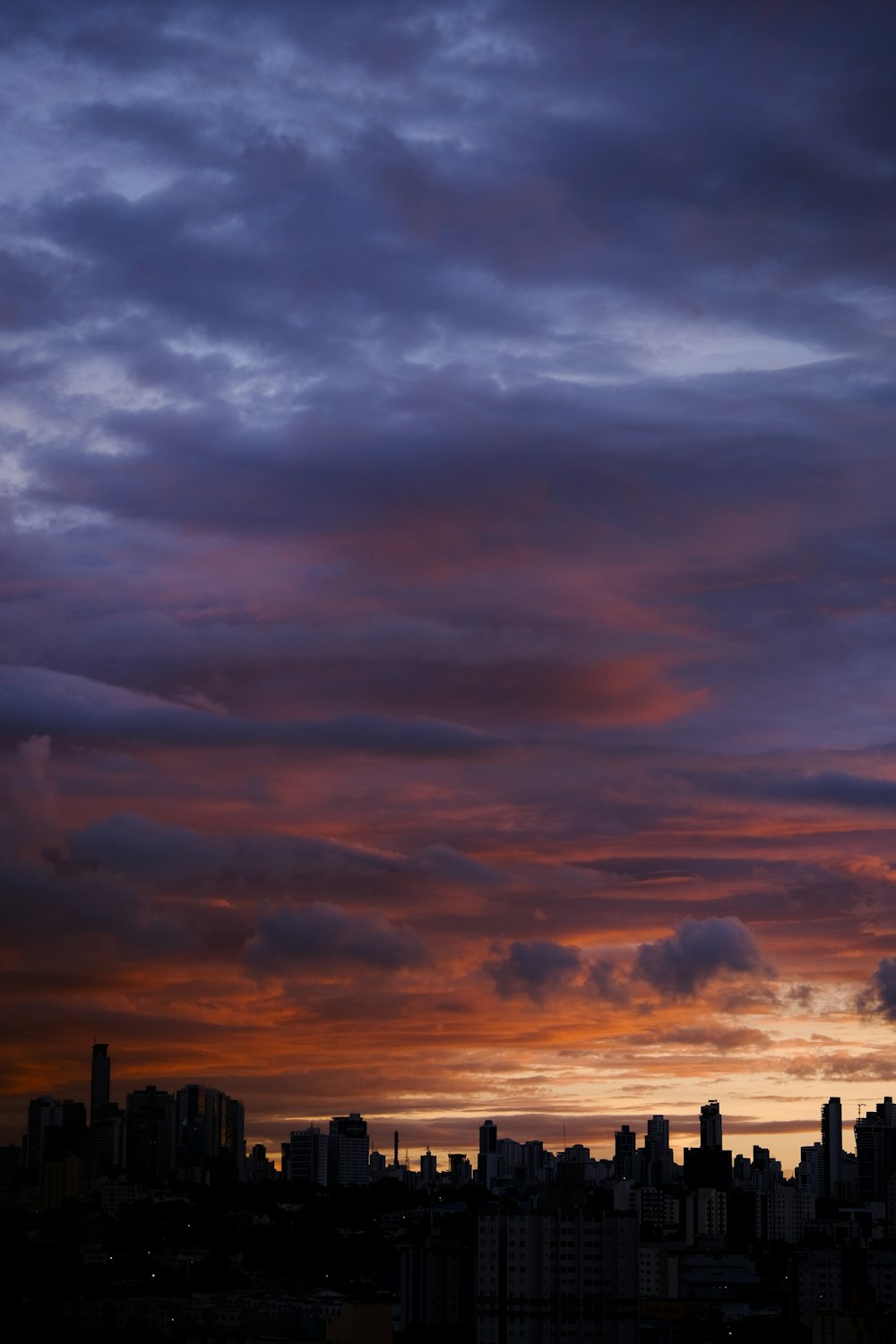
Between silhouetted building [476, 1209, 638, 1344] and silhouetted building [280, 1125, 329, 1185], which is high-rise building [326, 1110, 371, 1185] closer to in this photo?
silhouetted building [280, 1125, 329, 1185]

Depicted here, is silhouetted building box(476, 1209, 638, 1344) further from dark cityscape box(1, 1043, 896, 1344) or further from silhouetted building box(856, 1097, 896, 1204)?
silhouetted building box(856, 1097, 896, 1204)

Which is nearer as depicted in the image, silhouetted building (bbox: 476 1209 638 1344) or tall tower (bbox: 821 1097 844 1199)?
silhouetted building (bbox: 476 1209 638 1344)

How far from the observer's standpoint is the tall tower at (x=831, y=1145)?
513 feet

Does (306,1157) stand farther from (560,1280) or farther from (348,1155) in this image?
(560,1280)

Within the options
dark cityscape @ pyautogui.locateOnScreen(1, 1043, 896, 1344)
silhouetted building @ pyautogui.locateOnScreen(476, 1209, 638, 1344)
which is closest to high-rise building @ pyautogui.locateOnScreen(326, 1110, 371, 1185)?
dark cityscape @ pyautogui.locateOnScreen(1, 1043, 896, 1344)

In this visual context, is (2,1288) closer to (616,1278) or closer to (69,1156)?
(616,1278)

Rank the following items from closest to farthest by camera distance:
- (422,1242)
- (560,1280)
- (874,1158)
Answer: (560,1280) → (422,1242) → (874,1158)

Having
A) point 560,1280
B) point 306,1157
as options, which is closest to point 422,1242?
point 560,1280

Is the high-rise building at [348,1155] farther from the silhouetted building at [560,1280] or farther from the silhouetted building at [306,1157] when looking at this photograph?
the silhouetted building at [560,1280]

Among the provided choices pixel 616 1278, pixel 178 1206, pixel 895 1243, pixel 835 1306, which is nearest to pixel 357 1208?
pixel 178 1206

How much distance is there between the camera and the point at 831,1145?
16025cm

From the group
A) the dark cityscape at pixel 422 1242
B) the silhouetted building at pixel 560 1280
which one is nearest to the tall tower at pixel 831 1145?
the dark cityscape at pixel 422 1242

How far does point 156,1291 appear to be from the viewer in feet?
219

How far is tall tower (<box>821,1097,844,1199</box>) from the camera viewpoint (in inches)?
6161
